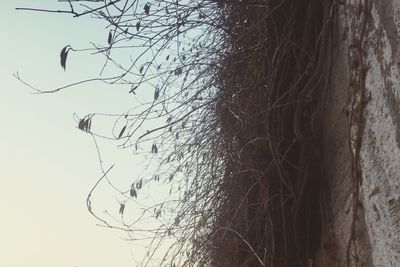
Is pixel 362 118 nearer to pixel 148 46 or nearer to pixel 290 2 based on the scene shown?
pixel 290 2

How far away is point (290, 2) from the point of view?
1760mm

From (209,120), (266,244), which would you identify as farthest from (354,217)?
(209,120)

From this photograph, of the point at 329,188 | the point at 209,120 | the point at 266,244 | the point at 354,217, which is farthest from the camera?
the point at 209,120

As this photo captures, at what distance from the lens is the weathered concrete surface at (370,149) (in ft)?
4.05

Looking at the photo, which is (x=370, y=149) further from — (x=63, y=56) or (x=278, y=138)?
(x=63, y=56)

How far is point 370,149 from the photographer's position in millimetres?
1345

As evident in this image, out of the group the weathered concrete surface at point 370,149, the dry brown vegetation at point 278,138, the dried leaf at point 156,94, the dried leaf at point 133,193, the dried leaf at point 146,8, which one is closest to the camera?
the weathered concrete surface at point 370,149

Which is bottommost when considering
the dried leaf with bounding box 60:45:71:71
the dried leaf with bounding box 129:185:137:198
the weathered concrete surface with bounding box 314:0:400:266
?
the weathered concrete surface with bounding box 314:0:400:266

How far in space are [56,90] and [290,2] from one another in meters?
0.76

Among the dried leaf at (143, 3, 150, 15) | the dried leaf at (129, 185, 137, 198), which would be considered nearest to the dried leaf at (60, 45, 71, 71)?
the dried leaf at (143, 3, 150, 15)

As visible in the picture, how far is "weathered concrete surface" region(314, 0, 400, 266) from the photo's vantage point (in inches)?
48.6

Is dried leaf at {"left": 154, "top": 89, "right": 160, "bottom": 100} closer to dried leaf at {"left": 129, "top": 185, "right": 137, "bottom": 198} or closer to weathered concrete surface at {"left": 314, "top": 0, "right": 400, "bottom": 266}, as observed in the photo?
dried leaf at {"left": 129, "top": 185, "right": 137, "bottom": 198}

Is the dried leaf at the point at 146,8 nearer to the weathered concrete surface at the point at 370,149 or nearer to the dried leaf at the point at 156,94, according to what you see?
the dried leaf at the point at 156,94

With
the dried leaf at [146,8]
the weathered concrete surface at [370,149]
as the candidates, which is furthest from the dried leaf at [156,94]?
the weathered concrete surface at [370,149]
